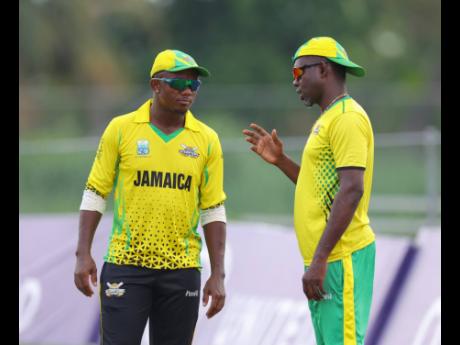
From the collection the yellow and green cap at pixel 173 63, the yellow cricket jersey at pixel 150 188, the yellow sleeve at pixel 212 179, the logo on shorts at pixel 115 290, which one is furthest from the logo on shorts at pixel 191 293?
the yellow and green cap at pixel 173 63

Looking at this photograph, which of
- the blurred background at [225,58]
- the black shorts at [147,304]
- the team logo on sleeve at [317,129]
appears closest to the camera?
the team logo on sleeve at [317,129]

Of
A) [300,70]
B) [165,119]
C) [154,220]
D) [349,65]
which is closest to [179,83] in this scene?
[165,119]

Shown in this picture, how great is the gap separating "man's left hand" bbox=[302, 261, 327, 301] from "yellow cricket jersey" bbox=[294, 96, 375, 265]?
6.8 inches

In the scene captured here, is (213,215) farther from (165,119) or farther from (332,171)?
(332,171)

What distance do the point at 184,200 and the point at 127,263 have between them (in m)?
0.55

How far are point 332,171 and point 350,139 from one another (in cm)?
25

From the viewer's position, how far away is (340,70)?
6.16 meters

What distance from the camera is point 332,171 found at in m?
5.94

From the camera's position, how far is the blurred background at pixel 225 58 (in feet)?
78.5

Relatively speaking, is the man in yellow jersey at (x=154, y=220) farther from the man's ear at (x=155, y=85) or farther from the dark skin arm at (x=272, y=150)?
the dark skin arm at (x=272, y=150)
